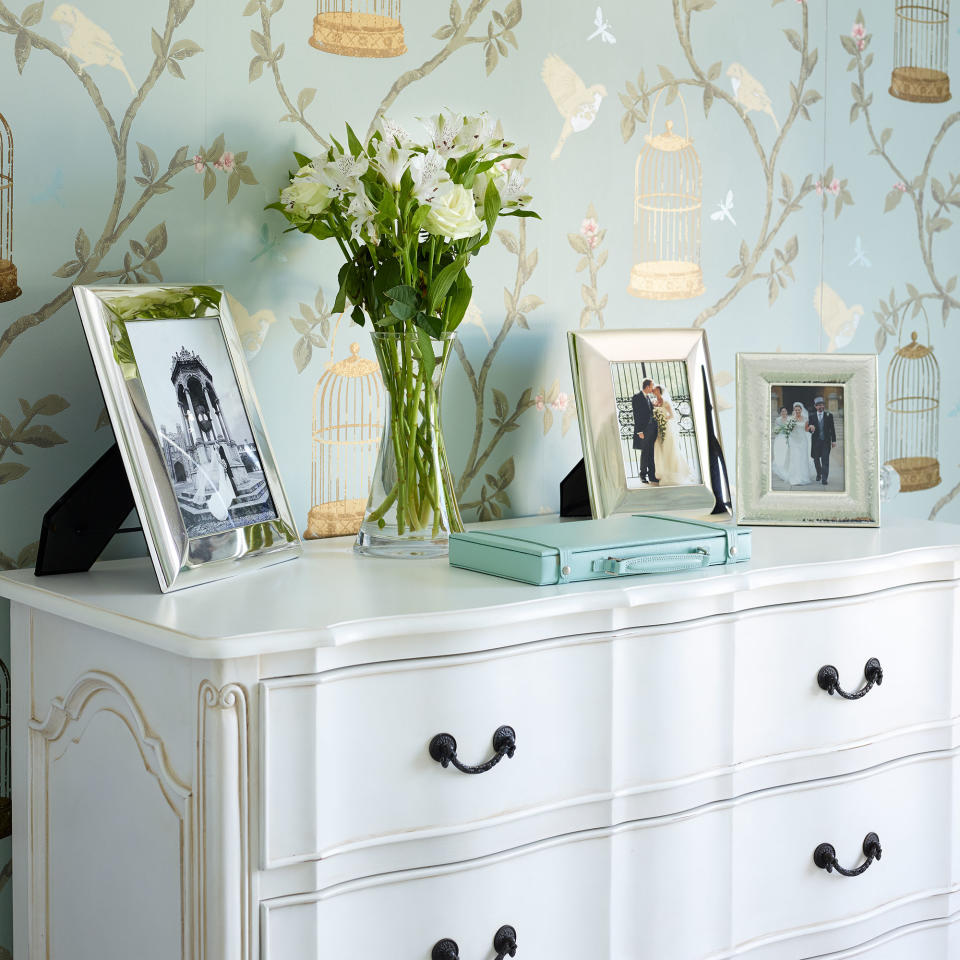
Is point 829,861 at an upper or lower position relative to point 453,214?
lower

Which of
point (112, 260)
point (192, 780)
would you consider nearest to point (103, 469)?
Answer: point (112, 260)

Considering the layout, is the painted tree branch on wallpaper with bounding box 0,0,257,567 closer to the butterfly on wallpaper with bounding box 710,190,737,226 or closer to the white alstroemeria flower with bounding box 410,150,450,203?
the white alstroemeria flower with bounding box 410,150,450,203

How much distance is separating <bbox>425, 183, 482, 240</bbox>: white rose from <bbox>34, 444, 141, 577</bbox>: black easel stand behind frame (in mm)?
457

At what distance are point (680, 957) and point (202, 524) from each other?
0.76 m

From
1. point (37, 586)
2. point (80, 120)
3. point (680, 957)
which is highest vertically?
point (80, 120)

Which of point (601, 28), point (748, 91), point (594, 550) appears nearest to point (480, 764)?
point (594, 550)

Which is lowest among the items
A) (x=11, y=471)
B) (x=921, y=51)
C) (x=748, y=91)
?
(x=11, y=471)

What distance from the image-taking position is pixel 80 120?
1.38 m

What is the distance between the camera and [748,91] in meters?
1.96

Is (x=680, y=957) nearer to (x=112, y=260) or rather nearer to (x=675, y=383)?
(x=675, y=383)

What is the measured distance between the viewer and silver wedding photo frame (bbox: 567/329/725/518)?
168 cm

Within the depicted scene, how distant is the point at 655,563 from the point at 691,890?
15.5 inches

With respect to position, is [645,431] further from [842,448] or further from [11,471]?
[11,471]

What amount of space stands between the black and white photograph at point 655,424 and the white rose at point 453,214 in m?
0.42
